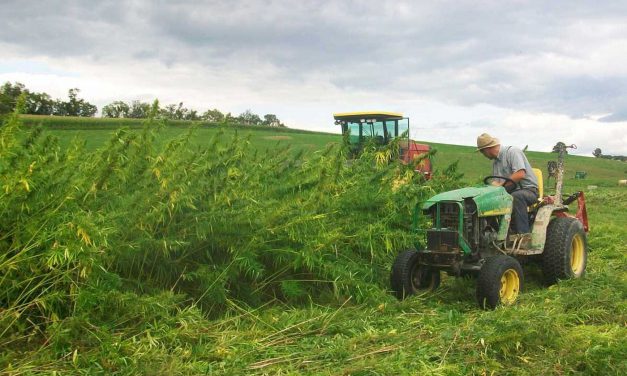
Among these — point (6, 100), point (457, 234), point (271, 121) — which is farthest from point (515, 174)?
point (271, 121)

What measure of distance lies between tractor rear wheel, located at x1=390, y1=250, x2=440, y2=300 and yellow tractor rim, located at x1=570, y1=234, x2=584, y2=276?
6.08 feet

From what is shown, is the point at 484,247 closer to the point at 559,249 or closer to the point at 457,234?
the point at 457,234

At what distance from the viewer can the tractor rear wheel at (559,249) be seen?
6605 millimetres

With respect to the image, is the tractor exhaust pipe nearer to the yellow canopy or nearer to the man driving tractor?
the man driving tractor

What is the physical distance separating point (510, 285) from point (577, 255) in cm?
170

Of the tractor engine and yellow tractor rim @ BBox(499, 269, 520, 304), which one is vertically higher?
the tractor engine

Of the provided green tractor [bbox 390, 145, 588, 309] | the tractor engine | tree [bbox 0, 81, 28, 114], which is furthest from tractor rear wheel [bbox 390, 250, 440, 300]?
tree [bbox 0, 81, 28, 114]

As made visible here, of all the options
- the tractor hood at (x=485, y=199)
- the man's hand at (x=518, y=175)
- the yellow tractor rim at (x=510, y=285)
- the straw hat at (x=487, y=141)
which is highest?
the straw hat at (x=487, y=141)

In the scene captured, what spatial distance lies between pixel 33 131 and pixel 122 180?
85 centimetres

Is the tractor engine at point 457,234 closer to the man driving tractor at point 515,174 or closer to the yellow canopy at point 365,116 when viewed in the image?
the man driving tractor at point 515,174

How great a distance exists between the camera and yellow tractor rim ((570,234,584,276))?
7148 mm

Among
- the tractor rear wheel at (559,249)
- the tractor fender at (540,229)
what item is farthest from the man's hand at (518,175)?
the tractor rear wheel at (559,249)

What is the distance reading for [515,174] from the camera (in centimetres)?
675

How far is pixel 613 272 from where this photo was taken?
6.93 metres
